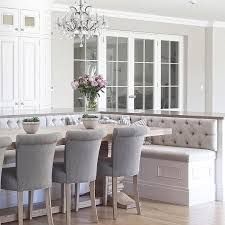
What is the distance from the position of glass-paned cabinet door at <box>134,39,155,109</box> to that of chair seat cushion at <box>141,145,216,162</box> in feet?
16.2

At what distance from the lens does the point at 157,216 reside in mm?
5941

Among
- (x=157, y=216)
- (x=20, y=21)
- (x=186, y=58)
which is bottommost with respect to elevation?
(x=157, y=216)

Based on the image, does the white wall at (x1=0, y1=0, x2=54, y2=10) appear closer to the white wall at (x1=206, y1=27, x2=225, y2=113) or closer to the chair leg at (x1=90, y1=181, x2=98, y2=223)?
the chair leg at (x1=90, y1=181, x2=98, y2=223)

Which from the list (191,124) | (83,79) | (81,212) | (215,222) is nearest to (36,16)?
(83,79)

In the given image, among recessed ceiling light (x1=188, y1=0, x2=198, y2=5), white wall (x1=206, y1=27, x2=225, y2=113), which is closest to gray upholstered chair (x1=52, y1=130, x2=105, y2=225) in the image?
recessed ceiling light (x1=188, y1=0, x2=198, y2=5)

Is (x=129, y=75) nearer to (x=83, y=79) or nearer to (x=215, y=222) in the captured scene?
(x=83, y=79)

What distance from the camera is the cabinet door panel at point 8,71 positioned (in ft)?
28.7

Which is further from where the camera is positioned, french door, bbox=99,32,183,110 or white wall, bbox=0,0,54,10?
french door, bbox=99,32,183,110

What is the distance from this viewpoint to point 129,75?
1162 cm

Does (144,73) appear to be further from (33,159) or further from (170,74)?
(33,159)

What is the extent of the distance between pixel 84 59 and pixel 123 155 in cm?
534

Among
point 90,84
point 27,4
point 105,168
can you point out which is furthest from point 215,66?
point 105,168

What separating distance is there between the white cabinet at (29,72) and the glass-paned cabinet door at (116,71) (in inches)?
93.6

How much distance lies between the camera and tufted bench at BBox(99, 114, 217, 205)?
6.47 meters
